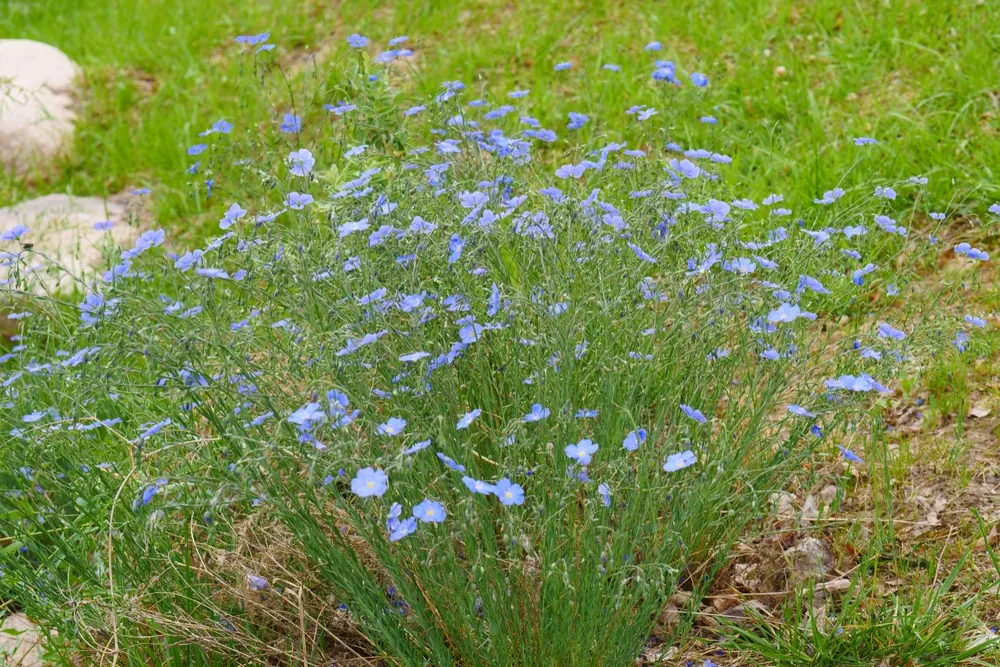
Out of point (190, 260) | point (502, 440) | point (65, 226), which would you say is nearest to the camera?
point (502, 440)

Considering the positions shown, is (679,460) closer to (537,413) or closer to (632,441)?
(632,441)

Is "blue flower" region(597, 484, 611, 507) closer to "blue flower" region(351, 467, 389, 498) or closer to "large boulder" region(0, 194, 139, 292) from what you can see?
"blue flower" region(351, 467, 389, 498)

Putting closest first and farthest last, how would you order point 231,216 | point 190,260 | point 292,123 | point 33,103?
point 190,260
point 231,216
point 292,123
point 33,103

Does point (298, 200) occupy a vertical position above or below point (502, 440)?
above

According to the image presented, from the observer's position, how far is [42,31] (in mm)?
7422

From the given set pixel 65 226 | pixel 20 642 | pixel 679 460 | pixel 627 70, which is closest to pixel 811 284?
pixel 679 460

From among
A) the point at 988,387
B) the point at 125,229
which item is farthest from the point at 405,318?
the point at 125,229

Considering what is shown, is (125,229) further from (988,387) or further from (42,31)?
(988,387)

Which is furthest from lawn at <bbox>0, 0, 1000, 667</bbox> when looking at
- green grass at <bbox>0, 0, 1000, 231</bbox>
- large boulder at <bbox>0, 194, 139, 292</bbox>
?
large boulder at <bbox>0, 194, 139, 292</bbox>

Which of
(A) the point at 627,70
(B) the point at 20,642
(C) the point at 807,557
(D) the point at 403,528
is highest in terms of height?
(D) the point at 403,528

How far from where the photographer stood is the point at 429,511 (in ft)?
6.04

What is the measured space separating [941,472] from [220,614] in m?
2.03

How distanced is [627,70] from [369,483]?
3714 millimetres

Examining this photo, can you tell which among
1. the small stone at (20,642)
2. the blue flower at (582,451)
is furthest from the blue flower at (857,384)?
the small stone at (20,642)
